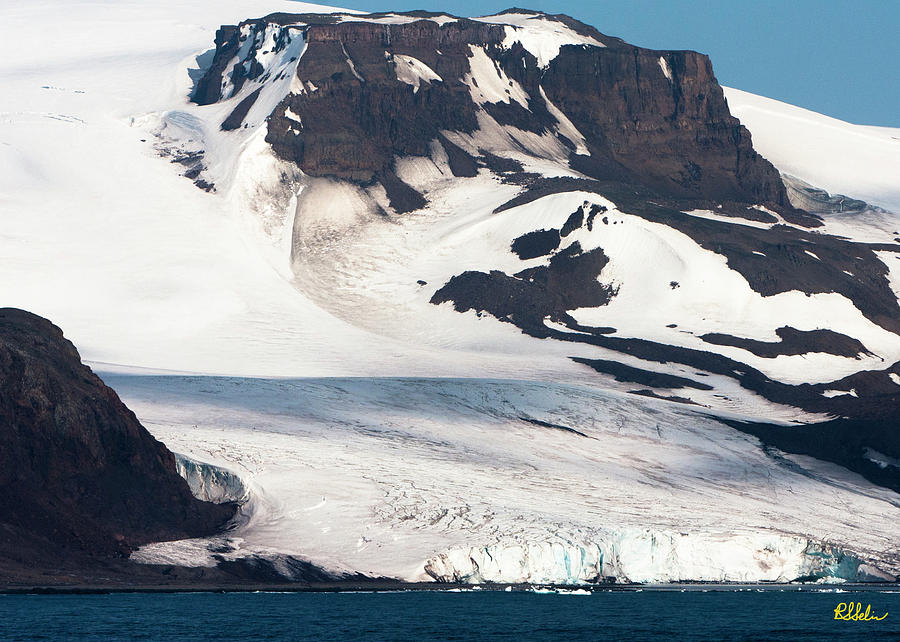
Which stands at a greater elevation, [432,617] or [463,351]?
[463,351]

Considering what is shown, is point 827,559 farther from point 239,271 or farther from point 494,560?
point 239,271

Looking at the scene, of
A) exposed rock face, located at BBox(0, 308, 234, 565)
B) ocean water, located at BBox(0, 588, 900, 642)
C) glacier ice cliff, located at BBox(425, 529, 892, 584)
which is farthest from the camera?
glacier ice cliff, located at BBox(425, 529, 892, 584)

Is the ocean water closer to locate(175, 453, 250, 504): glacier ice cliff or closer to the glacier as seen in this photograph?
the glacier

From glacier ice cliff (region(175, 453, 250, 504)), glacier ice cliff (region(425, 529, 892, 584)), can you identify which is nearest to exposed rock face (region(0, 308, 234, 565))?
glacier ice cliff (region(175, 453, 250, 504))
